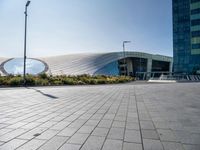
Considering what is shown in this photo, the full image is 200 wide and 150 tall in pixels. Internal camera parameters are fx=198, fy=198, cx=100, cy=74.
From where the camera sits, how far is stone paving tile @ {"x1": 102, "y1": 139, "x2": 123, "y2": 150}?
3.68 meters

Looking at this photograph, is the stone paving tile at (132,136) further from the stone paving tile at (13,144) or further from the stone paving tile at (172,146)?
the stone paving tile at (13,144)

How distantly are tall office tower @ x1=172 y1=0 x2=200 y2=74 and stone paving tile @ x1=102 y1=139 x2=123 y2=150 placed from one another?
173 feet

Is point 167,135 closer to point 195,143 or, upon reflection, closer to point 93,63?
point 195,143

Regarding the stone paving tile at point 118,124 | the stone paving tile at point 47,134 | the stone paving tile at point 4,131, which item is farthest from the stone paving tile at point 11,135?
the stone paving tile at point 118,124

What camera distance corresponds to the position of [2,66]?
1836 inches

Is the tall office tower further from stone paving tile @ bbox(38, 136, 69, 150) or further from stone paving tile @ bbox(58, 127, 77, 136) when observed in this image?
stone paving tile @ bbox(38, 136, 69, 150)

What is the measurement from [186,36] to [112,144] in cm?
5637

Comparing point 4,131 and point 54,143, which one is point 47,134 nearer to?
point 54,143

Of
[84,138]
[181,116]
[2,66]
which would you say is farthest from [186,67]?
[84,138]

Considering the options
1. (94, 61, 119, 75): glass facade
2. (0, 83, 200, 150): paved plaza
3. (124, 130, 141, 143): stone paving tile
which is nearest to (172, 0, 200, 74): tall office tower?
(94, 61, 119, 75): glass facade

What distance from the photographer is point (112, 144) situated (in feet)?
12.7

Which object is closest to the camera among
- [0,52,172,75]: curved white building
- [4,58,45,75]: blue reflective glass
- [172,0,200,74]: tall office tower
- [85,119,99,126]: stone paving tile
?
[85,119,99,126]: stone paving tile

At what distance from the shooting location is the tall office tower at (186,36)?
5109 cm

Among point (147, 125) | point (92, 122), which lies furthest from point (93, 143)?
point (147, 125)
